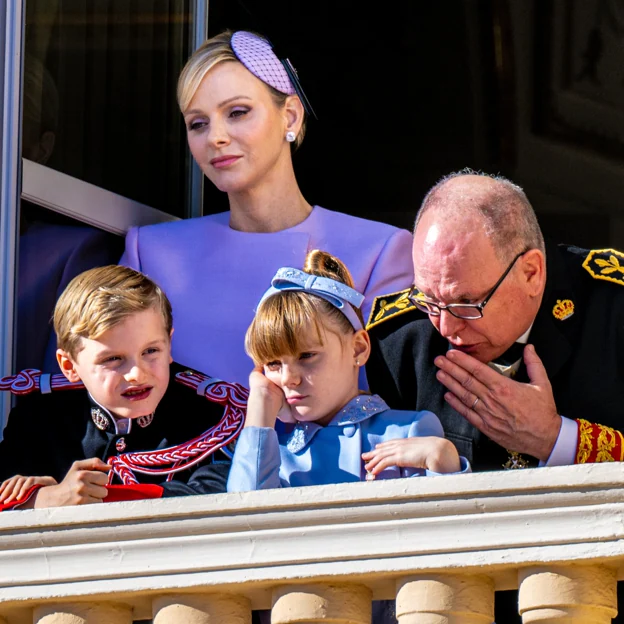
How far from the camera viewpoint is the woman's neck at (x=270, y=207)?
14.5 ft

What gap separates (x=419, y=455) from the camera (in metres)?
3.23

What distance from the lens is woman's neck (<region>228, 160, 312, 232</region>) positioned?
441cm

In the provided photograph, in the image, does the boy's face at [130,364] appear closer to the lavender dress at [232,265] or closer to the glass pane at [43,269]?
the lavender dress at [232,265]

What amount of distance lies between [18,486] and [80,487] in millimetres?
177

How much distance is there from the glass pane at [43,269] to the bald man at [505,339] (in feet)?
3.03

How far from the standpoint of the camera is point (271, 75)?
442 centimetres

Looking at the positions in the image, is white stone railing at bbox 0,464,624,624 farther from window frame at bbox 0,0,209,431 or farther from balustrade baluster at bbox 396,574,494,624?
window frame at bbox 0,0,209,431

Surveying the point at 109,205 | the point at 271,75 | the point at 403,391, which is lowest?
the point at 403,391

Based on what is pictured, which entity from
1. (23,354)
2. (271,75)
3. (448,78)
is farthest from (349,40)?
(23,354)

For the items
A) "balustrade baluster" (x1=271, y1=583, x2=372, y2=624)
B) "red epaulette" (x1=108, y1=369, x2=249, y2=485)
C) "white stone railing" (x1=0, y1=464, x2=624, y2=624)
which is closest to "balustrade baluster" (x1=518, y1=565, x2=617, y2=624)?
"white stone railing" (x1=0, y1=464, x2=624, y2=624)

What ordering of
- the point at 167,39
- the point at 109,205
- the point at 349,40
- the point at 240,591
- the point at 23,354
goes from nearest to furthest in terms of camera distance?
1. the point at 240,591
2. the point at 23,354
3. the point at 109,205
4. the point at 167,39
5. the point at 349,40

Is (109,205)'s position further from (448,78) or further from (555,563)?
(555,563)

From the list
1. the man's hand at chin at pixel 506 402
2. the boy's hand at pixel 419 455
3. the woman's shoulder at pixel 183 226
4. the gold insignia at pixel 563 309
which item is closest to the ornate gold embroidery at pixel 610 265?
the gold insignia at pixel 563 309

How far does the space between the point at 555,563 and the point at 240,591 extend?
52 centimetres
